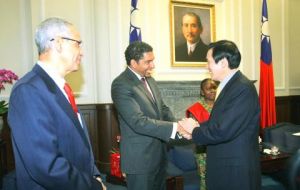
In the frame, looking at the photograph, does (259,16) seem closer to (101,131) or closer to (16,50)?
(101,131)

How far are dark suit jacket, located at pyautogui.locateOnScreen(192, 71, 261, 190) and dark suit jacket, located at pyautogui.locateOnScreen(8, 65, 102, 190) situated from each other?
91 cm

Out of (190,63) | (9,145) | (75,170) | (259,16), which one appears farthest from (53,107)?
(259,16)

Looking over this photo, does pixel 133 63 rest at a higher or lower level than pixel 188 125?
higher

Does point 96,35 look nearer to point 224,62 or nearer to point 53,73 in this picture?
point 224,62

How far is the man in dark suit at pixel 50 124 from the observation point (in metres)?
1.41

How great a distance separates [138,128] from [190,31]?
310 centimetres

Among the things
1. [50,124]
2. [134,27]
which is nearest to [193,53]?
[134,27]

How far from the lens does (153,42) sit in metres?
5.00

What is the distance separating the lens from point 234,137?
2.13 meters

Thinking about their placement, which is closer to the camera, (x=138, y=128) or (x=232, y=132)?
(x=232, y=132)

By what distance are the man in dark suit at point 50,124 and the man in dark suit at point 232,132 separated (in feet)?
2.68

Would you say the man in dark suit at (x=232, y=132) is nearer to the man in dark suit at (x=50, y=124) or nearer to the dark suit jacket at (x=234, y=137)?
the dark suit jacket at (x=234, y=137)

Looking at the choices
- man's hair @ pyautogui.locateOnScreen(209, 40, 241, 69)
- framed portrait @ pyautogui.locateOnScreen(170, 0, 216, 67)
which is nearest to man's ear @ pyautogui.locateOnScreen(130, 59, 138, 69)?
man's hair @ pyautogui.locateOnScreen(209, 40, 241, 69)

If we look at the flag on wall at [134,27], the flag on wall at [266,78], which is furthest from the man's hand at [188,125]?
the flag on wall at [266,78]
